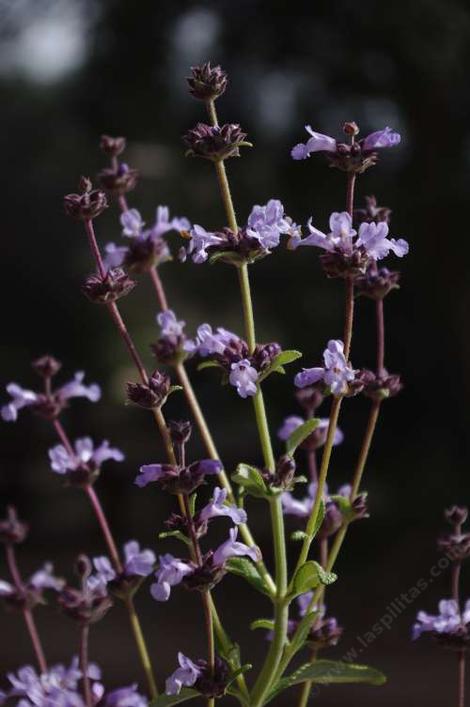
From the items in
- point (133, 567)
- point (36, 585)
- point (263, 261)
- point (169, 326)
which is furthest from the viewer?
point (263, 261)

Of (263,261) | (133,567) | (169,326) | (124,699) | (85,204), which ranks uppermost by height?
(263,261)

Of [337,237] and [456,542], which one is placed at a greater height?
[337,237]

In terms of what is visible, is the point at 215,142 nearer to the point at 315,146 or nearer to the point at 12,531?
the point at 315,146

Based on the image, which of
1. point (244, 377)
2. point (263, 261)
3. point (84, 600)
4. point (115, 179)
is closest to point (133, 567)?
point (84, 600)

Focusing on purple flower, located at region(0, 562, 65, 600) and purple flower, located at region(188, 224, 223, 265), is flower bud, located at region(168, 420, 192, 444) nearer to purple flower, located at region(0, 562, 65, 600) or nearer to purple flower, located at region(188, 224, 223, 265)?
purple flower, located at region(188, 224, 223, 265)

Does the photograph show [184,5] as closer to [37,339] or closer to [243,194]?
[243,194]

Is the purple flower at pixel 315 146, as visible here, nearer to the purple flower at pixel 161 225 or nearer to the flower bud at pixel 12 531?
the purple flower at pixel 161 225
